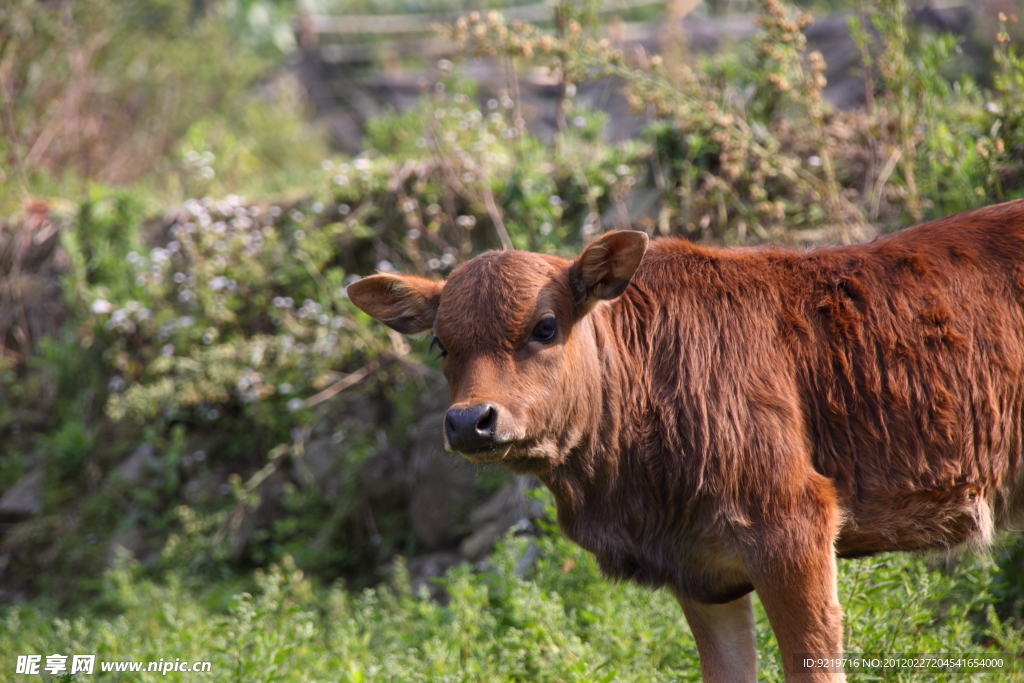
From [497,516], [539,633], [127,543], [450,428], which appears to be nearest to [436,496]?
[497,516]

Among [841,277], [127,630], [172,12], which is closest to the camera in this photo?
[841,277]

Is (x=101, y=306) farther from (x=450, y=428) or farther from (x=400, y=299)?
(x=450, y=428)

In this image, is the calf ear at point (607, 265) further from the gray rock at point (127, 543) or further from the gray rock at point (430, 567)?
the gray rock at point (127, 543)

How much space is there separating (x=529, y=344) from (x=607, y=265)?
1.52 ft

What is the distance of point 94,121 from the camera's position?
12109mm

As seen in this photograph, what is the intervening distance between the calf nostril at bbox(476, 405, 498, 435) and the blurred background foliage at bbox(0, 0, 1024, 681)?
1481mm

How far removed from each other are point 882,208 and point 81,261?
7316mm

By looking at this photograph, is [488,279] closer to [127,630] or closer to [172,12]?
[127,630]

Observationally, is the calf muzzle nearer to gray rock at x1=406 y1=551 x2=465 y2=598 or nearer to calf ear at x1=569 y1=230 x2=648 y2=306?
calf ear at x1=569 y1=230 x2=648 y2=306

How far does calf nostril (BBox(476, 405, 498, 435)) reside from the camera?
3355 millimetres

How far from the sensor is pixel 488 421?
11.1ft

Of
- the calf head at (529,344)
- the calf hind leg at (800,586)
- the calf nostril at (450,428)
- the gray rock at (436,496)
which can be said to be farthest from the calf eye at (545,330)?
the gray rock at (436,496)

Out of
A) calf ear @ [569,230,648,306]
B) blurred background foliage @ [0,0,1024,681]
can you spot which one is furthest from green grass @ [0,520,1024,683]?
calf ear @ [569,230,648,306]

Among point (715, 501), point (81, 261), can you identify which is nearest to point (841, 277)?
point (715, 501)
